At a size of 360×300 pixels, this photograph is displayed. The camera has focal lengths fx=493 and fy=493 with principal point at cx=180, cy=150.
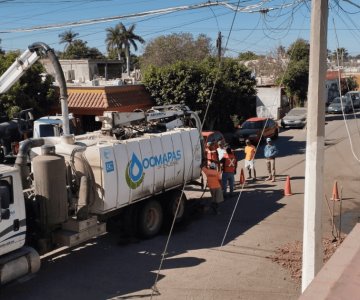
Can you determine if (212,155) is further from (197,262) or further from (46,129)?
(46,129)

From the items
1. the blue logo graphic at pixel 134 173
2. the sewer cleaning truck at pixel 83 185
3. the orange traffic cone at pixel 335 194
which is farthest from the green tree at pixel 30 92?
the orange traffic cone at pixel 335 194

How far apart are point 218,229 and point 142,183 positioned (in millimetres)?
2372

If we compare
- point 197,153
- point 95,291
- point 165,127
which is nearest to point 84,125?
point 165,127

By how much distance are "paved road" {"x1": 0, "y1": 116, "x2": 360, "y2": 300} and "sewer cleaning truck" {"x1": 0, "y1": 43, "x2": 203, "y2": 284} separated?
1.77 feet

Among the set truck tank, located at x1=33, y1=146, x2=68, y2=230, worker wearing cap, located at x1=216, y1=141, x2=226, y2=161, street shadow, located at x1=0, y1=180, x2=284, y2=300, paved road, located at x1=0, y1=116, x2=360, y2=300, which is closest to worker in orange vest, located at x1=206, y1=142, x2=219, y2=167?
worker wearing cap, located at x1=216, y1=141, x2=226, y2=161

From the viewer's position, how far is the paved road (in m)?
8.68

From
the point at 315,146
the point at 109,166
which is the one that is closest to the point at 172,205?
the point at 109,166

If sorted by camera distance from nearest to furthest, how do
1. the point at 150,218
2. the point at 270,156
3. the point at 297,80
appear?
the point at 150,218
the point at 270,156
the point at 297,80

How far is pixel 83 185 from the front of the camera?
9953mm

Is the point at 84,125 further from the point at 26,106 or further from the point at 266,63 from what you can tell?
the point at 266,63

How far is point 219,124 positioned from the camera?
30641mm

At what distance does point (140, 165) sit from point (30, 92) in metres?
14.0

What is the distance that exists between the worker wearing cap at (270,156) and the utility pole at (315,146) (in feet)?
31.6

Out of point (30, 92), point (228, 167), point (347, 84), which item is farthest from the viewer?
point (347, 84)
